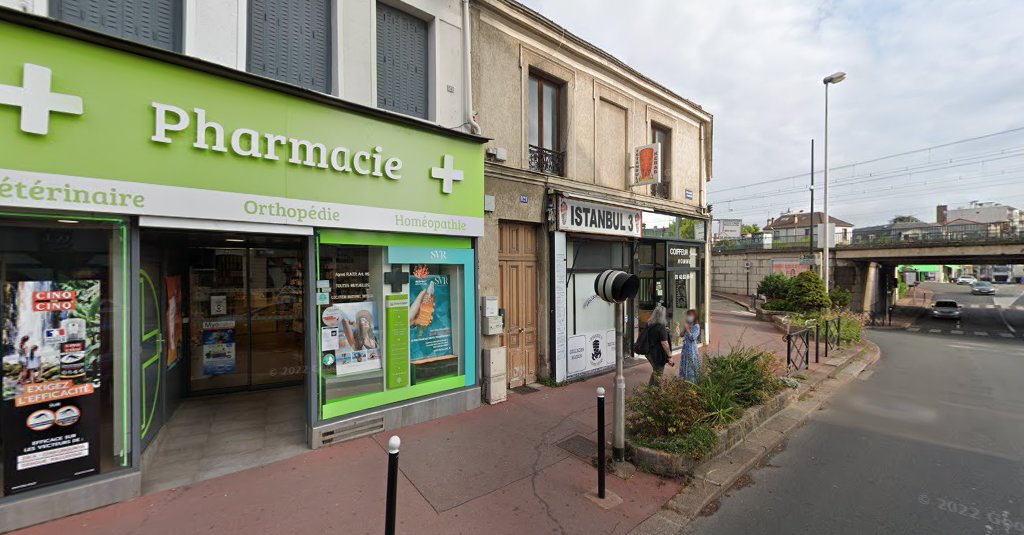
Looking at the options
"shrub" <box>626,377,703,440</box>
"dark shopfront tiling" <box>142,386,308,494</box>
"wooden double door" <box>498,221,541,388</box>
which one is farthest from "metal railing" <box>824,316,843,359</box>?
"dark shopfront tiling" <box>142,386,308,494</box>

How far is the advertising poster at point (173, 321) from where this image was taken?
5.34m

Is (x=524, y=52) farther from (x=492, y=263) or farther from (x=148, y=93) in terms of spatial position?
(x=148, y=93)

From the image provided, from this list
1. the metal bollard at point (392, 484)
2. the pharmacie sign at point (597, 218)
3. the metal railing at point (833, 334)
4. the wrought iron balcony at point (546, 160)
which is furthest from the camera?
the metal railing at point (833, 334)

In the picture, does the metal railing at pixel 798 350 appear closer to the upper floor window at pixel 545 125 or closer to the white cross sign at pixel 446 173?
the upper floor window at pixel 545 125

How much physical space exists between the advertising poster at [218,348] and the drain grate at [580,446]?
568 cm

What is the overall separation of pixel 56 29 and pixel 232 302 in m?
4.30

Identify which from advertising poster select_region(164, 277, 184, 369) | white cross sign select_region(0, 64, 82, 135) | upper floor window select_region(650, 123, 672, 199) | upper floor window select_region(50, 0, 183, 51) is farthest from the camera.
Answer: upper floor window select_region(650, 123, 672, 199)

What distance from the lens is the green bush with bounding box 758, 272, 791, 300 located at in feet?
63.4

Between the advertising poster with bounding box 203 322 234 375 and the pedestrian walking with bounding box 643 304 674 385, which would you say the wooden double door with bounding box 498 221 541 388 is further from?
the advertising poster with bounding box 203 322 234 375

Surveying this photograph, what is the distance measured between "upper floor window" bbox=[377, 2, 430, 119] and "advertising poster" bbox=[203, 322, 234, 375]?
4.57 metres

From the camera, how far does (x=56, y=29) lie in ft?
10.9

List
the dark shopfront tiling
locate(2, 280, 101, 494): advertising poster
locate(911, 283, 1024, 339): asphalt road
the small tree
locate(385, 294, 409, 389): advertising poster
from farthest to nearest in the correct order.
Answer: locate(911, 283, 1024, 339): asphalt road < the small tree < locate(385, 294, 409, 389): advertising poster < the dark shopfront tiling < locate(2, 280, 101, 494): advertising poster

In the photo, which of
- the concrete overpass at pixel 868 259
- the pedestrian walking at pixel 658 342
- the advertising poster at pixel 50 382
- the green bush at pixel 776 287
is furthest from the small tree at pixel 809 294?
the advertising poster at pixel 50 382

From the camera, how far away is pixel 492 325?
6434 millimetres
